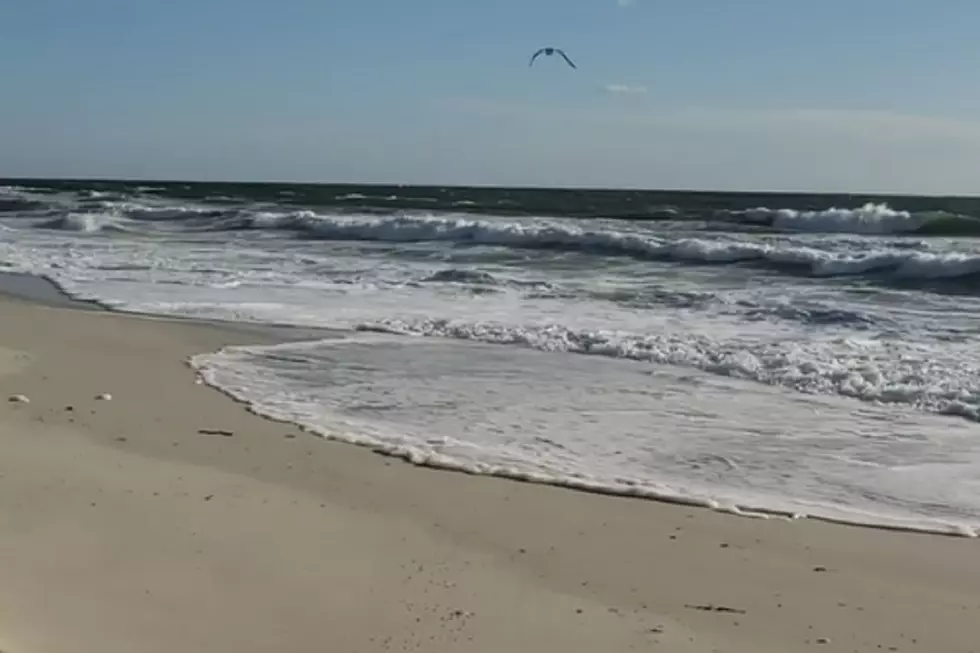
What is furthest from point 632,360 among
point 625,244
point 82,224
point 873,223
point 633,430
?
point 82,224

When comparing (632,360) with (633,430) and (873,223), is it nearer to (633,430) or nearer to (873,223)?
(633,430)

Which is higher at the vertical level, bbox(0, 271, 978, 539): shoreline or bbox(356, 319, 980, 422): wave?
bbox(356, 319, 980, 422): wave

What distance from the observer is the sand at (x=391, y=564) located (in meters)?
3.37

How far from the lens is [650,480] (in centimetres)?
525

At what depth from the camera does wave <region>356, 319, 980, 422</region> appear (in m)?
7.10

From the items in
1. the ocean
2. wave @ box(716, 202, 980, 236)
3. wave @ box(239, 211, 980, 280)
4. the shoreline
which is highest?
wave @ box(716, 202, 980, 236)

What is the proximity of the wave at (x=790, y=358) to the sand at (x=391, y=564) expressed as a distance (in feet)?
8.99

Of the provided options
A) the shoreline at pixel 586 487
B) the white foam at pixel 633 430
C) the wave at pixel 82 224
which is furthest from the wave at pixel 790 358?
the wave at pixel 82 224

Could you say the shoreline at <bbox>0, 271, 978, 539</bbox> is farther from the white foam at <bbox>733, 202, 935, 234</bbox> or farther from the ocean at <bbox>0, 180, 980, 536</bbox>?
the white foam at <bbox>733, 202, 935, 234</bbox>

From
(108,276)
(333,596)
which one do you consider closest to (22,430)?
(333,596)

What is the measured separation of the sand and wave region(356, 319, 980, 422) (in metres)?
2.74

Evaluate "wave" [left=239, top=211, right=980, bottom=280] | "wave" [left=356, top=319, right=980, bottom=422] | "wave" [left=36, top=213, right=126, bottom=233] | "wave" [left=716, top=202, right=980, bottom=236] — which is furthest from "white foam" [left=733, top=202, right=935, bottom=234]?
"wave" [left=356, top=319, right=980, bottom=422]

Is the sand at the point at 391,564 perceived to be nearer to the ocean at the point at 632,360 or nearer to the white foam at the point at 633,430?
the white foam at the point at 633,430

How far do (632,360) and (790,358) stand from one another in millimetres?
1174
